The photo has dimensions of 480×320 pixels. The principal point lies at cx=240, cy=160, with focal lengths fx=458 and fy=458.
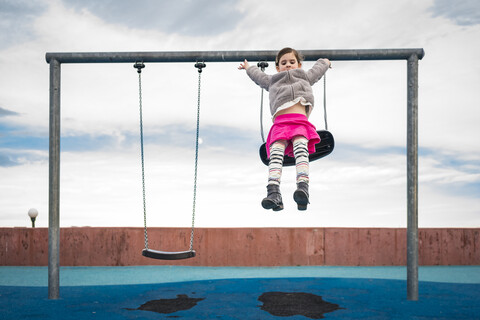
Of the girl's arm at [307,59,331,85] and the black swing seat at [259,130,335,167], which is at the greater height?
the girl's arm at [307,59,331,85]

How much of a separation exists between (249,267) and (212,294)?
11.6 feet

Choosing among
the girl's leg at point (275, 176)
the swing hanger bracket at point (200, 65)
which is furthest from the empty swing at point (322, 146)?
the swing hanger bracket at point (200, 65)

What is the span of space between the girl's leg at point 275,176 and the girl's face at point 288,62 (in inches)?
32.1

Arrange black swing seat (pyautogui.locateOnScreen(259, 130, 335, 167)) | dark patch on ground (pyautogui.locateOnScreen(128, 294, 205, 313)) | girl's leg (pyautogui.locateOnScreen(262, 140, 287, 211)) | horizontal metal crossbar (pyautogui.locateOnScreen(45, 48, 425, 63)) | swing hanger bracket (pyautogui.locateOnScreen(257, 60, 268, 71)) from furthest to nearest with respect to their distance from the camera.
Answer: horizontal metal crossbar (pyautogui.locateOnScreen(45, 48, 425, 63)) → swing hanger bracket (pyautogui.locateOnScreen(257, 60, 268, 71)) → dark patch on ground (pyautogui.locateOnScreen(128, 294, 205, 313)) → black swing seat (pyautogui.locateOnScreen(259, 130, 335, 167)) → girl's leg (pyautogui.locateOnScreen(262, 140, 287, 211))

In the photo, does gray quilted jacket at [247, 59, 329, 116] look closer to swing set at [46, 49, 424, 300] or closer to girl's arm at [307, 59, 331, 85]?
girl's arm at [307, 59, 331, 85]

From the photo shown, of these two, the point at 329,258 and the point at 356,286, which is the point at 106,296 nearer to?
the point at 356,286

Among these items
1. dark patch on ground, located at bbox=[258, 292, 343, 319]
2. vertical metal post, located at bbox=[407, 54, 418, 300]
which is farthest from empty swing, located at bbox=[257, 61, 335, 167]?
dark patch on ground, located at bbox=[258, 292, 343, 319]

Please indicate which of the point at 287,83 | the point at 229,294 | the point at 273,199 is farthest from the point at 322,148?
the point at 229,294

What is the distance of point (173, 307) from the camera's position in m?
5.09

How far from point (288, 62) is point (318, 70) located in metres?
0.37

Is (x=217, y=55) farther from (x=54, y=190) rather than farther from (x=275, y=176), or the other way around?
(x=54, y=190)

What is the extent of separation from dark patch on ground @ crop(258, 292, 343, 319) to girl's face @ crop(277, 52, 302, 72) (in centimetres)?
256

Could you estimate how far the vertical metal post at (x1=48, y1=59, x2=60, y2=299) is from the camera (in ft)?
18.1

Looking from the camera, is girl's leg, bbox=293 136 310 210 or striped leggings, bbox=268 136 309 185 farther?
striped leggings, bbox=268 136 309 185
